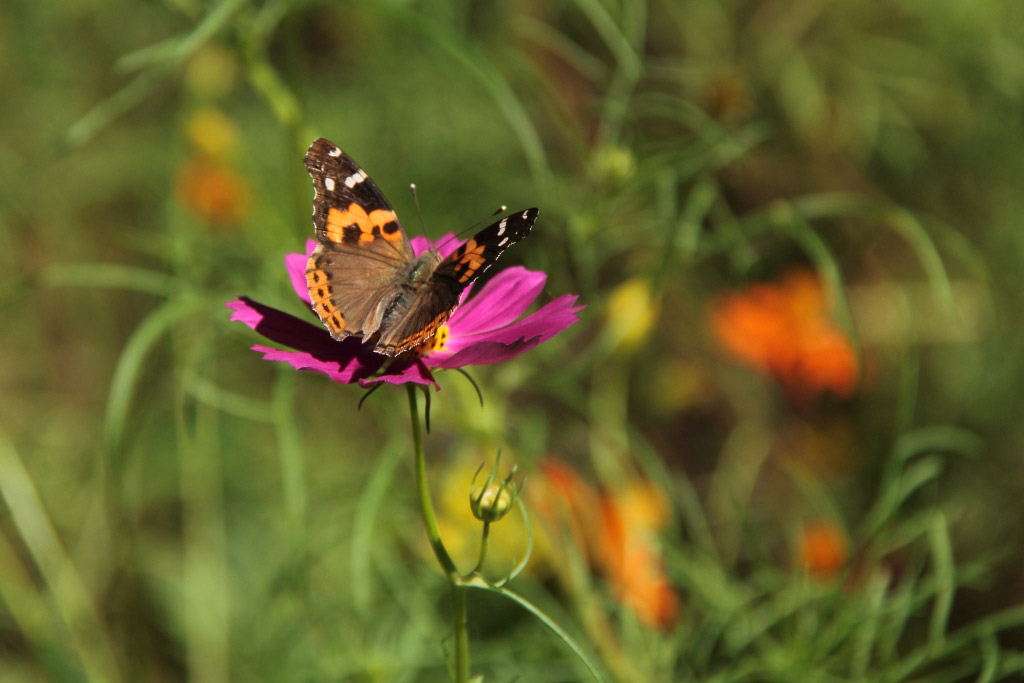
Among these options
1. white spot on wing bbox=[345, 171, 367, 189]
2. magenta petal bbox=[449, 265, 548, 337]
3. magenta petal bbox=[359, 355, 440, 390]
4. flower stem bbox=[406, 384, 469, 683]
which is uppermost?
white spot on wing bbox=[345, 171, 367, 189]

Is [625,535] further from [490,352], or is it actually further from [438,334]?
[490,352]

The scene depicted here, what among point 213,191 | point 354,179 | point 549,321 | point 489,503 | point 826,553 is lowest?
point 826,553

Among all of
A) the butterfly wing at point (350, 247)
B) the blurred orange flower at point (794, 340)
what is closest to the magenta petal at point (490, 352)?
the butterfly wing at point (350, 247)

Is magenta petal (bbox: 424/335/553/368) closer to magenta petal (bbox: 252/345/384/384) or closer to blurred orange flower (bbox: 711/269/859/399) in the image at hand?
magenta petal (bbox: 252/345/384/384)

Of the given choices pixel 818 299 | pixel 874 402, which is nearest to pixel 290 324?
pixel 818 299

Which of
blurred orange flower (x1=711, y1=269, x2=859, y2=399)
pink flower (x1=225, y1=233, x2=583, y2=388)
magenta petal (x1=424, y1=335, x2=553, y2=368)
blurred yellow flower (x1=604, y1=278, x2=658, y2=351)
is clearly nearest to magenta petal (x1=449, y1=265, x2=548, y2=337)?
pink flower (x1=225, y1=233, x2=583, y2=388)

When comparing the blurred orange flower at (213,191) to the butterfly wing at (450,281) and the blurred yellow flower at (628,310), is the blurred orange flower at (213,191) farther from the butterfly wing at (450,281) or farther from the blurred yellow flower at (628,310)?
the butterfly wing at (450,281)

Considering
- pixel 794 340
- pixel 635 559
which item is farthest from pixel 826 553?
pixel 794 340
